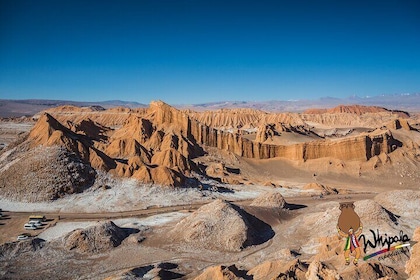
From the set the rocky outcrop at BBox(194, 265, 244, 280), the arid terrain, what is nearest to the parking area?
the arid terrain

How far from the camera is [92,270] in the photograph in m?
23.3

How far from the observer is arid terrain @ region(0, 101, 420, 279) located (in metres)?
22.7

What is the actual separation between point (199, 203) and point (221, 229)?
12755 millimetres

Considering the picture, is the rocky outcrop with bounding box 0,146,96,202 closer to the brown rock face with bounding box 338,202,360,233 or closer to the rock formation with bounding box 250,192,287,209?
the rock formation with bounding box 250,192,287,209

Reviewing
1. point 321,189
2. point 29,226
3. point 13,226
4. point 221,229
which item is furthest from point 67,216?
point 321,189

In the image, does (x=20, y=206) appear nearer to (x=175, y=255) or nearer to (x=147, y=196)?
(x=147, y=196)

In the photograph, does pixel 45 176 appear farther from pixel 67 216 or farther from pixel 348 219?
pixel 348 219

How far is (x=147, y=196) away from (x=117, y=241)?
13.1 metres

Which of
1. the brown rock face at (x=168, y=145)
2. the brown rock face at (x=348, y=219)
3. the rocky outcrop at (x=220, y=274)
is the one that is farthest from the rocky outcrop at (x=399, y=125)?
the brown rock face at (x=348, y=219)

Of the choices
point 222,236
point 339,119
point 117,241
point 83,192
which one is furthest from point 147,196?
point 339,119

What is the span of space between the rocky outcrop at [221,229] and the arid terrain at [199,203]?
9 centimetres

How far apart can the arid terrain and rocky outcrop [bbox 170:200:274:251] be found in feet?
0.30

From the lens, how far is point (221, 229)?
28047 millimetres

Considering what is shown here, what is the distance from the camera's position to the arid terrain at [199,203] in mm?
22688
